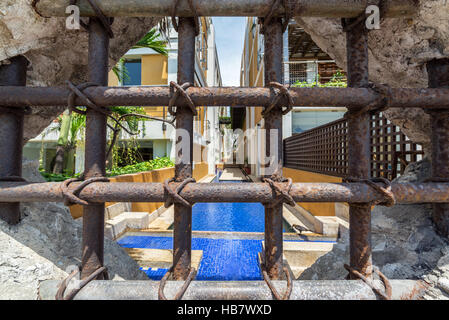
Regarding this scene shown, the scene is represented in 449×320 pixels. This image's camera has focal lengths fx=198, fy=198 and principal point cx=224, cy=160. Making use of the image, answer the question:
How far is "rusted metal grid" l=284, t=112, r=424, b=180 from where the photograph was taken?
10.1 ft

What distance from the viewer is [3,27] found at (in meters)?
1.01

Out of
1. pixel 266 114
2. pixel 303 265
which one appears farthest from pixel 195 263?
pixel 266 114

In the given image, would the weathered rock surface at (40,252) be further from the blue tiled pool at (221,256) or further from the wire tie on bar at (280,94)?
the wire tie on bar at (280,94)

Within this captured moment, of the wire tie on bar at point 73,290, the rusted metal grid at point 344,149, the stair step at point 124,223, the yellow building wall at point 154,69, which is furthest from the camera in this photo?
the yellow building wall at point 154,69

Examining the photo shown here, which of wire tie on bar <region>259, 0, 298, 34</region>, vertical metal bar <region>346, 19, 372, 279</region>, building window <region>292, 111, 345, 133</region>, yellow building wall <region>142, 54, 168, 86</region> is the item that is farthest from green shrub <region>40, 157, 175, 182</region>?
building window <region>292, 111, 345, 133</region>

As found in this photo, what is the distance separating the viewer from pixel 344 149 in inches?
197

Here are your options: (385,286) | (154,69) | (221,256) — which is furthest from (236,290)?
(154,69)

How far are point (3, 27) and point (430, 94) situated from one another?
2169 millimetres

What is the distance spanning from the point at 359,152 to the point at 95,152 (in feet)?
4.55

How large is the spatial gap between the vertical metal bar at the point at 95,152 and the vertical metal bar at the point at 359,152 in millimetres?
1335

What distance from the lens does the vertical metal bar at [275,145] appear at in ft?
3.39

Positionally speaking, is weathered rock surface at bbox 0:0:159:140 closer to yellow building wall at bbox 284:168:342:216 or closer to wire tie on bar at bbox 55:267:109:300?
wire tie on bar at bbox 55:267:109:300

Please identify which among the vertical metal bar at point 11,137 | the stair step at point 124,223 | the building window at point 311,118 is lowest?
the stair step at point 124,223

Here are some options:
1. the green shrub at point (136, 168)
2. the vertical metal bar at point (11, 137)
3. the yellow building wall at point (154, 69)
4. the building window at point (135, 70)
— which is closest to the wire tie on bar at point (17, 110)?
the vertical metal bar at point (11, 137)
